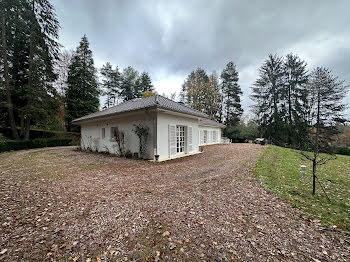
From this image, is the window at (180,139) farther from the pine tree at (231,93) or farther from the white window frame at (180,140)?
the pine tree at (231,93)

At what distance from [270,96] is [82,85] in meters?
27.9

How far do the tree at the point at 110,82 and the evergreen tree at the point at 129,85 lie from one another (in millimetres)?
920

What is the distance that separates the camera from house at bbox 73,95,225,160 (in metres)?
7.46

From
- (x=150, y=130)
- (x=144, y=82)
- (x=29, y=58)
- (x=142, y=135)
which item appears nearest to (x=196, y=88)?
(x=144, y=82)

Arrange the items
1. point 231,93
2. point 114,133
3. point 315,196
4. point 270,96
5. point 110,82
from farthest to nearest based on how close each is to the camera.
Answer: point 110,82 < point 231,93 < point 270,96 < point 114,133 < point 315,196

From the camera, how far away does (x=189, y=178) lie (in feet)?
15.4

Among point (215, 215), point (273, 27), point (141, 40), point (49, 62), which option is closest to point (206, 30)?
point (273, 27)

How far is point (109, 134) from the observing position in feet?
32.8

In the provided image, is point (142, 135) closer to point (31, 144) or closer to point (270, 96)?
point (31, 144)

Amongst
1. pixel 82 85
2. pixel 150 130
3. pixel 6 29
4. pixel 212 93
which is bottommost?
pixel 150 130

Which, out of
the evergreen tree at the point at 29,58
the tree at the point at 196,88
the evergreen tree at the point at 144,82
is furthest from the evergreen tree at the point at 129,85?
the evergreen tree at the point at 29,58

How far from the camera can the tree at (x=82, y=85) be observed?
18047 mm

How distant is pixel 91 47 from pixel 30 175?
71.0ft

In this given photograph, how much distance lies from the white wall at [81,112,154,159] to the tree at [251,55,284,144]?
65.9ft
